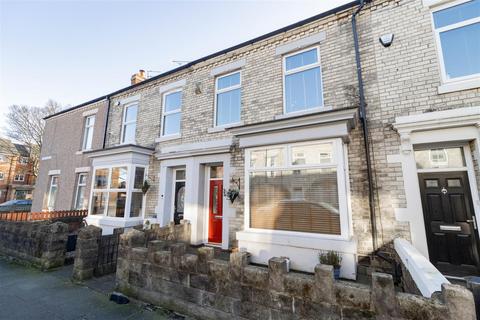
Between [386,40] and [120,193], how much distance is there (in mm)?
9033

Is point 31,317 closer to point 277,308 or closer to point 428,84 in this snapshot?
point 277,308

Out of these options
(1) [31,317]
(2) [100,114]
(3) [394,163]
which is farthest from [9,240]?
(3) [394,163]

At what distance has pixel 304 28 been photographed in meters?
5.95

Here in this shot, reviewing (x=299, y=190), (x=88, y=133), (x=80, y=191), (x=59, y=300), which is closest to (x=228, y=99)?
(x=299, y=190)

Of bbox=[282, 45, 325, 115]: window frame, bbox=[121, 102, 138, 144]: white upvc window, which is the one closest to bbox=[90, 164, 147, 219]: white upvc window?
bbox=[121, 102, 138, 144]: white upvc window

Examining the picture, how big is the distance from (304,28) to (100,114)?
31.9 ft

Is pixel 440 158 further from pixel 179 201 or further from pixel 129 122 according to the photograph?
pixel 129 122

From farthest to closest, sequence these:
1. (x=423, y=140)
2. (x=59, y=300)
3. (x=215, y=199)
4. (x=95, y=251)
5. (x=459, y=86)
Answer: (x=215, y=199)
(x=95, y=251)
(x=423, y=140)
(x=459, y=86)
(x=59, y=300)

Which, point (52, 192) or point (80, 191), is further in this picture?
point (52, 192)

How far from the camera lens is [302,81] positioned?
19.5ft

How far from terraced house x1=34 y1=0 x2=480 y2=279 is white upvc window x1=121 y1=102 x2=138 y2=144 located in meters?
3.46

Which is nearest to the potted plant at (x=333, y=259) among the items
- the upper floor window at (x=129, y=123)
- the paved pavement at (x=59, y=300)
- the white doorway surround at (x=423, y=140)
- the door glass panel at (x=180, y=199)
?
the white doorway surround at (x=423, y=140)

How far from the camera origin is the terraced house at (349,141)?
414 cm

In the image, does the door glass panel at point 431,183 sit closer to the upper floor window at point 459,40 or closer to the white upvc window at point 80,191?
the upper floor window at point 459,40
